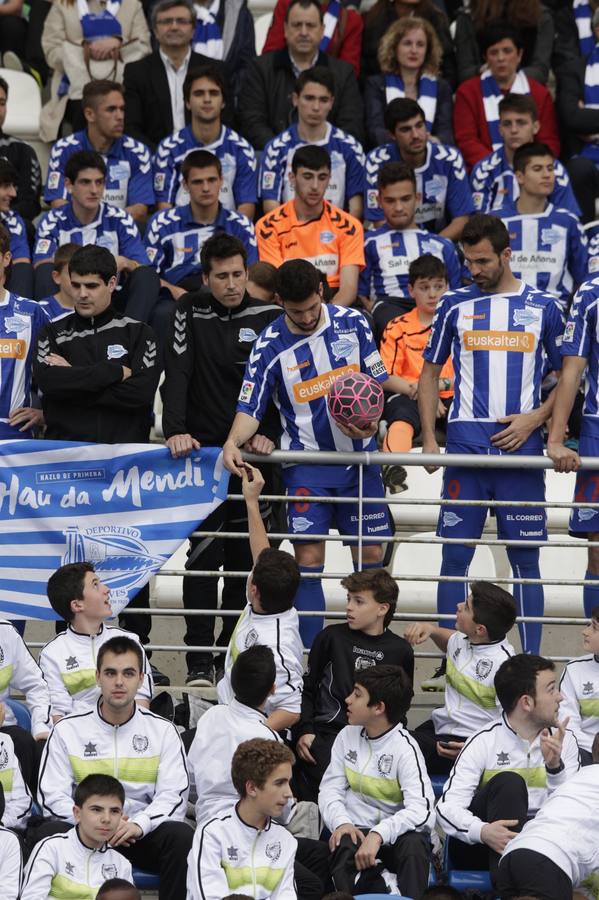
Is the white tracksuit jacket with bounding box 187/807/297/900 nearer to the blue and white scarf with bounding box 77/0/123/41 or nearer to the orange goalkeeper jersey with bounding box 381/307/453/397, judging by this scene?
the orange goalkeeper jersey with bounding box 381/307/453/397

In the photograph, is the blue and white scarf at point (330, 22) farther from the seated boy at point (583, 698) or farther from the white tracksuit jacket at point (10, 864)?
the white tracksuit jacket at point (10, 864)

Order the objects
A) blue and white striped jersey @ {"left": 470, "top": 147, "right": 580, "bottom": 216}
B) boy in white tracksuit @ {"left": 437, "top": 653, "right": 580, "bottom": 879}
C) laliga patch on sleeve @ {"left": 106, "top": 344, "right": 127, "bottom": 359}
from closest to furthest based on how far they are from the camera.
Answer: boy in white tracksuit @ {"left": 437, "top": 653, "right": 580, "bottom": 879}, laliga patch on sleeve @ {"left": 106, "top": 344, "right": 127, "bottom": 359}, blue and white striped jersey @ {"left": 470, "top": 147, "right": 580, "bottom": 216}

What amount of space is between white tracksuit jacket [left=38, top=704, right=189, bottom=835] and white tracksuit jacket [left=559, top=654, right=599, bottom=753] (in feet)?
5.88

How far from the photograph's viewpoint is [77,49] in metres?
12.0

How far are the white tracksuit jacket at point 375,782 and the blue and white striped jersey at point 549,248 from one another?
4.34 metres

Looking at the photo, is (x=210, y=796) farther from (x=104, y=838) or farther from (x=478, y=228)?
(x=478, y=228)

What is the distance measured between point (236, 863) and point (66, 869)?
68cm

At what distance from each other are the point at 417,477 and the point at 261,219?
2.09m

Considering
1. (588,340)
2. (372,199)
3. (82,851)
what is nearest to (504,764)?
(82,851)

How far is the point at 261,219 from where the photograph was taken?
10.4 meters

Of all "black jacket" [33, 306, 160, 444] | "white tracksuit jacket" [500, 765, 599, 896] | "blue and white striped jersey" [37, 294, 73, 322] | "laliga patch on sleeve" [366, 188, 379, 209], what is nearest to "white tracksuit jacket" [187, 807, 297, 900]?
Result: "white tracksuit jacket" [500, 765, 599, 896]

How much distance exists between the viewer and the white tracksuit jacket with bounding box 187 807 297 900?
6090 mm

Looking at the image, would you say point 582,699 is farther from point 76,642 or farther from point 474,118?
point 474,118

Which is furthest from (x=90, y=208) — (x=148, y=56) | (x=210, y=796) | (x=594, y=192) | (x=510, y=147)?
(x=210, y=796)
